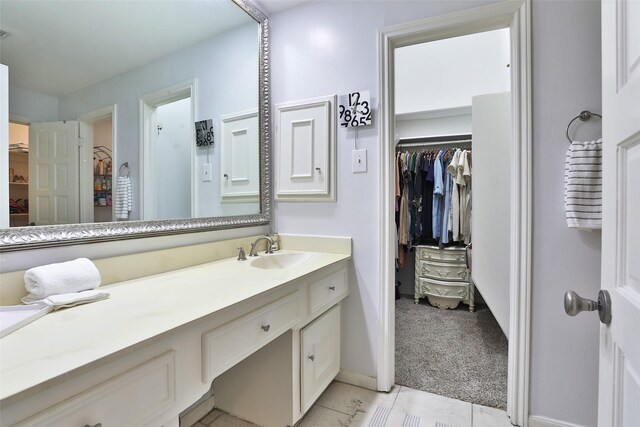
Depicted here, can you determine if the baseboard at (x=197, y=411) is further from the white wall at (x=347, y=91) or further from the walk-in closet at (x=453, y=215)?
the walk-in closet at (x=453, y=215)

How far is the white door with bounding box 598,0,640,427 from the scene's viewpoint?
0.55 meters

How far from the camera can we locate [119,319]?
76 centimetres

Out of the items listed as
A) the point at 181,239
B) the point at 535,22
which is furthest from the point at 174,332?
the point at 535,22

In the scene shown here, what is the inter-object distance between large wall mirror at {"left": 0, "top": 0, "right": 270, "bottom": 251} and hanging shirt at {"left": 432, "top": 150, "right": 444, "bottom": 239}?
1854mm

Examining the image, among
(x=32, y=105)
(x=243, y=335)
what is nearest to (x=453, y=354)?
Answer: (x=243, y=335)

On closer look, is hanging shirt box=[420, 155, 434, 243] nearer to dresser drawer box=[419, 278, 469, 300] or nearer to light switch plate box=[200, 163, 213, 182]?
dresser drawer box=[419, 278, 469, 300]

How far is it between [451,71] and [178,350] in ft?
11.1

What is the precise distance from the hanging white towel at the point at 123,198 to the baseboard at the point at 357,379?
1.41 m

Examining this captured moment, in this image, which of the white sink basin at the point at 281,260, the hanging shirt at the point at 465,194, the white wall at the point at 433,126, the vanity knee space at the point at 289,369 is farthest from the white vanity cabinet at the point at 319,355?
the white wall at the point at 433,126

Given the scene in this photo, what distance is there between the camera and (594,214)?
1.22 meters

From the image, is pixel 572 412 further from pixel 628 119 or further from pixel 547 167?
pixel 628 119

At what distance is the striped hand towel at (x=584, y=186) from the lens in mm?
1213

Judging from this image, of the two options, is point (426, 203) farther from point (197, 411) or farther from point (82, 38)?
point (82, 38)

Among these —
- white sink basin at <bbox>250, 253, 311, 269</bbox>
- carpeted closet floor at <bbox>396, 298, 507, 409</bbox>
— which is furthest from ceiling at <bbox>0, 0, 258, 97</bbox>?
carpeted closet floor at <bbox>396, 298, 507, 409</bbox>
